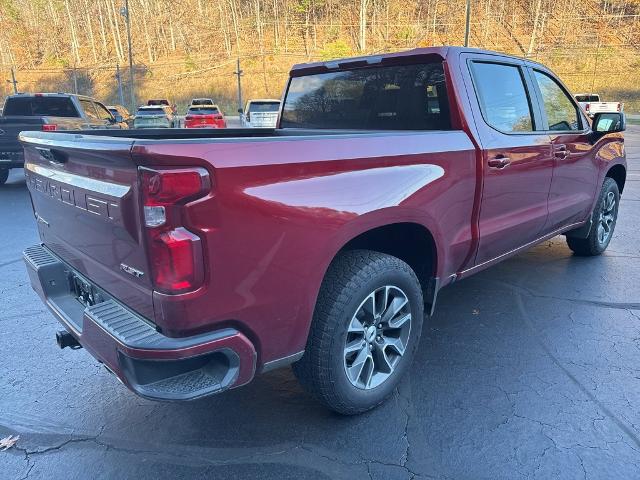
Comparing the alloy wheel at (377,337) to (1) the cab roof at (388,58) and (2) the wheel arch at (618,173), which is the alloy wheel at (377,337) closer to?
(1) the cab roof at (388,58)

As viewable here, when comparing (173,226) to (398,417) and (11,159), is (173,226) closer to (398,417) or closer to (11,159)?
(398,417)

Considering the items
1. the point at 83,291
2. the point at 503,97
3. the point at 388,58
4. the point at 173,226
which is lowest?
the point at 83,291

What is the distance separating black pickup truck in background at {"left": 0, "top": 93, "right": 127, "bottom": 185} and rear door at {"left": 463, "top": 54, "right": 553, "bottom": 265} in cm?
820

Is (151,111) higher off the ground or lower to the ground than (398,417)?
higher

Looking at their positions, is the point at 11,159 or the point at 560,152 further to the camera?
the point at 11,159

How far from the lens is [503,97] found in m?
3.62

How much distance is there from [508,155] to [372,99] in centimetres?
106

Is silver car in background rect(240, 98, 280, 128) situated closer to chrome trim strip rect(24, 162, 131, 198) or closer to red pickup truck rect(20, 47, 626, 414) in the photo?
red pickup truck rect(20, 47, 626, 414)

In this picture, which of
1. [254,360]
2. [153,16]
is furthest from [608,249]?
[153,16]

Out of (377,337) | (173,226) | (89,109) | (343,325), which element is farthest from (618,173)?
(89,109)

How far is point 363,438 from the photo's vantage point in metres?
2.62

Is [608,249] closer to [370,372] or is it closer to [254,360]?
[370,372]

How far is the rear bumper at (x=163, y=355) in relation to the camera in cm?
195

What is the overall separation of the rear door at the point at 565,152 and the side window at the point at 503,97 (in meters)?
0.27
